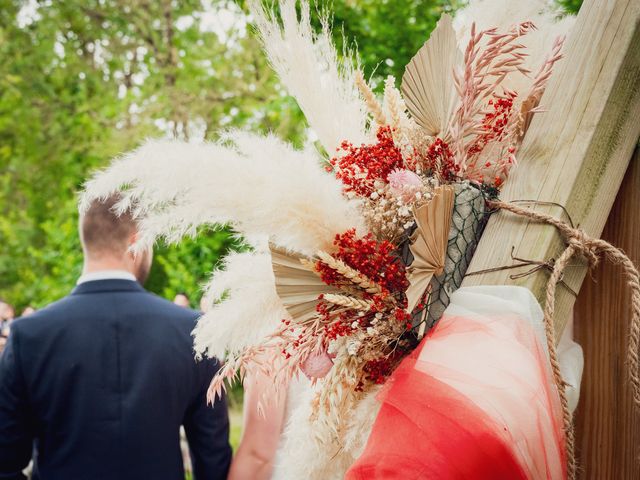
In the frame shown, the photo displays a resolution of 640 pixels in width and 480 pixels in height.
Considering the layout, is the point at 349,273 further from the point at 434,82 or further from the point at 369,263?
the point at 434,82

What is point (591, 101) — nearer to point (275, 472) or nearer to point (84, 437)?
point (275, 472)

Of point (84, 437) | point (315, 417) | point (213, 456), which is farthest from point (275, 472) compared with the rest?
point (315, 417)

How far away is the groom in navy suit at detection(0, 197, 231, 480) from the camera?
8.71 ft

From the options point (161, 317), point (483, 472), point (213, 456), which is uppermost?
point (483, 472)

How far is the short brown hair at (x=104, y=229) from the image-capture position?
9.51 feet

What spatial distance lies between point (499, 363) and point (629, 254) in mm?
586

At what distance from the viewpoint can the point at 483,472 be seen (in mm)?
1059

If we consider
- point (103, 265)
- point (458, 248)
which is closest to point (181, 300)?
point (103, 265)

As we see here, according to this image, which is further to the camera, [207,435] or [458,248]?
[207,435]

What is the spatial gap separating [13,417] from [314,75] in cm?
204

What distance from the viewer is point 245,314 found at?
142cm

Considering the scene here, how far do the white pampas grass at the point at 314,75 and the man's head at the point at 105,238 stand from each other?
5.49 feet

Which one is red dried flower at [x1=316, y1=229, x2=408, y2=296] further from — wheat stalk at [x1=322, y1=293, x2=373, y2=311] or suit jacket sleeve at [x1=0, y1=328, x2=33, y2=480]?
suit jacket sleeve at [x1=0, y1=328, x2=33, y2=480]

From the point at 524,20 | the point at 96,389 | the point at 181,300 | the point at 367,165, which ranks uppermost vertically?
the point at 524,20
